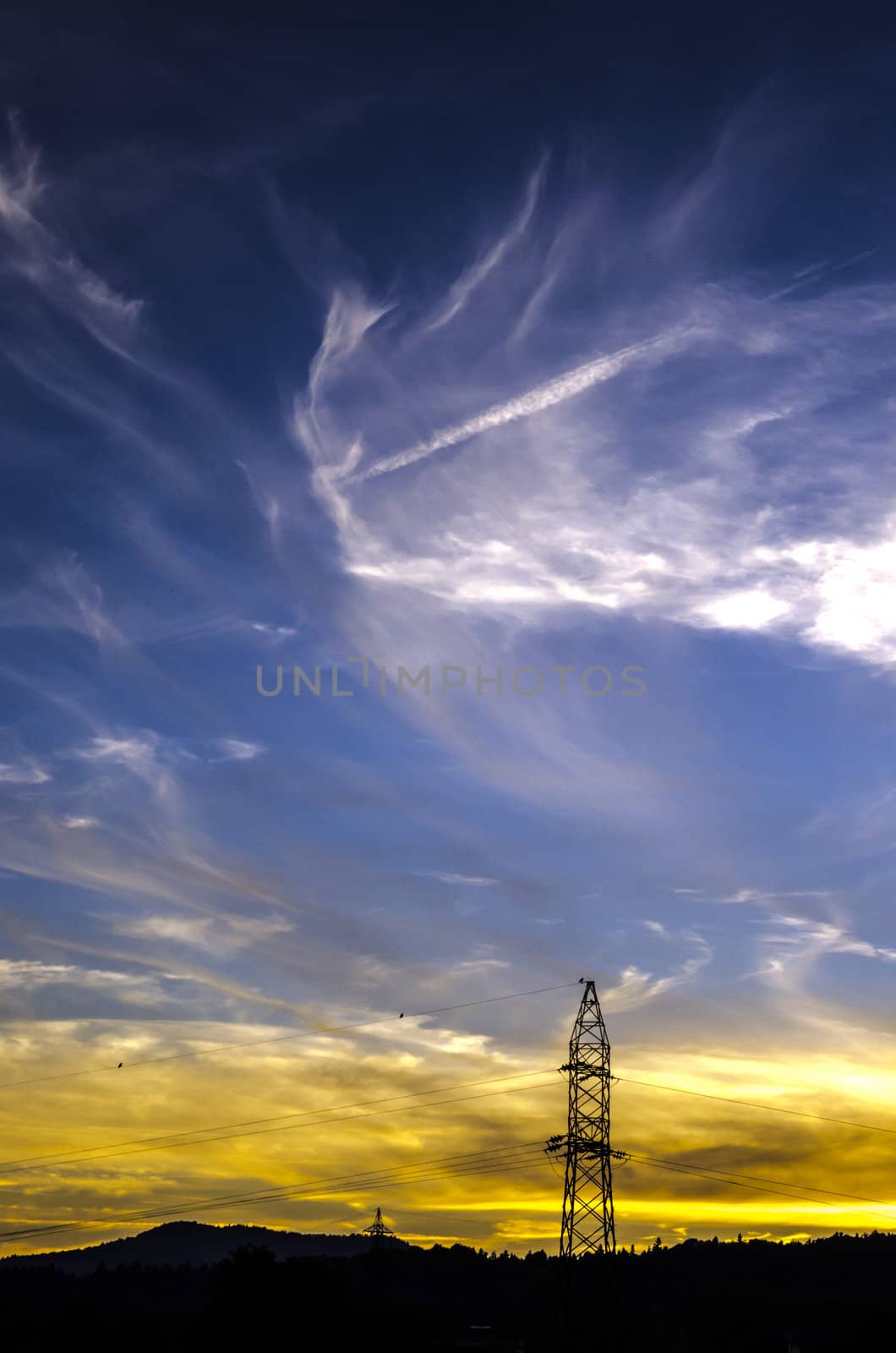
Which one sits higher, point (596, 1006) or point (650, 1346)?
point (596, 1006)

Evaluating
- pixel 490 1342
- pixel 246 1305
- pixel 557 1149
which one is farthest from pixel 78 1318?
pixel 557 1149

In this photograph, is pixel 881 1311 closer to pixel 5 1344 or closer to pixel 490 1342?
pixel 490 1342

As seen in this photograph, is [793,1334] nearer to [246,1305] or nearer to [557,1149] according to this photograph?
[246,1305]

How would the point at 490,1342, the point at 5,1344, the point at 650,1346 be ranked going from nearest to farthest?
1. the point at 490,1342
2. the point at 5,1344
3. the point at 650,1346

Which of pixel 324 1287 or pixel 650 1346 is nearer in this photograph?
pixel 324 1287

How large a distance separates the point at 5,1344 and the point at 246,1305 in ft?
164

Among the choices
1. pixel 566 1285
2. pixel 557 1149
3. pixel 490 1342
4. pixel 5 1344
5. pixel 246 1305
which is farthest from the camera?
pixel 5 1344

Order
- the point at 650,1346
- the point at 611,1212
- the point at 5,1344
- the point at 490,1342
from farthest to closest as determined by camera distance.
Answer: the point at 650,1346 → the point at 5,1344 → the point at 490,1342 → the point at 611,1212

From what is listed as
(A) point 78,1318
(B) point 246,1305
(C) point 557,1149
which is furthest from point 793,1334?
(A) point 78,1318

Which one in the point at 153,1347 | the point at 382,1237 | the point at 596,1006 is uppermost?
the point at 596,1006

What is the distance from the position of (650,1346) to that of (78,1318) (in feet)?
282

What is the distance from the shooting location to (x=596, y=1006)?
9850 centimetres

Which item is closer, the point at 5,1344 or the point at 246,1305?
the point at 246,1305

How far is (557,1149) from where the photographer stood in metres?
97.0
